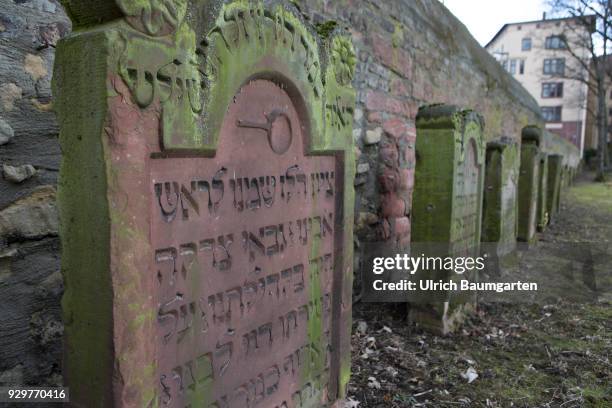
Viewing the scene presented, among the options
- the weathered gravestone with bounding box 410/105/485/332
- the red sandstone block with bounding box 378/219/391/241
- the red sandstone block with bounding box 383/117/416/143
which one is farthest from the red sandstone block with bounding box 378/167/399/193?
the weathered gravestone with bounding box 410/105/485/332

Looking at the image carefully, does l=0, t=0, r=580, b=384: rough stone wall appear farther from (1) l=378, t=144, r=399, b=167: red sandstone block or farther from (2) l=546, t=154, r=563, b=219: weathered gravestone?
(2) l=546, t=154, r=563, b=219: weathered gravestone

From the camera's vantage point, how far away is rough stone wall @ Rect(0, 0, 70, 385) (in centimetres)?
164

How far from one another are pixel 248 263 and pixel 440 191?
213 centimetres

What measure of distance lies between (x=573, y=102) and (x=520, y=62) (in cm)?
623

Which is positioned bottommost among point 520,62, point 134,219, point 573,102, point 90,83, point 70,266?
point 70,266

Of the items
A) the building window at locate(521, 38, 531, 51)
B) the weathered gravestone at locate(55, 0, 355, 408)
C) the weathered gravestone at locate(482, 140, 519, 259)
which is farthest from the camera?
the building window at locate(521, 38, 531, 51)

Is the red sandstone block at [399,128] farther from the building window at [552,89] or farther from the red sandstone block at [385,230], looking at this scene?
the building window at [552,89]

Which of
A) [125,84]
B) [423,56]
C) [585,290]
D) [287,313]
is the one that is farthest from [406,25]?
[125,84]

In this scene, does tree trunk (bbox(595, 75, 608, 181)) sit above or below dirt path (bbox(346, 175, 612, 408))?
above

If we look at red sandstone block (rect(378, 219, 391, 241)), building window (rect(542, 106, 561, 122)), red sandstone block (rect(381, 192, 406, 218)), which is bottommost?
red sandstone block (rect(378, 219, 391, 241))

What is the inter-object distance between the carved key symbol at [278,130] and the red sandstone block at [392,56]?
Result: 7.91ft

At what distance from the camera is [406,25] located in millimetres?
4316

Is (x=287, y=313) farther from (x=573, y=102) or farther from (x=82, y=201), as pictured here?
(x=573, y=102)

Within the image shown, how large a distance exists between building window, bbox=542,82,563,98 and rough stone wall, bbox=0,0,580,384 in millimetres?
33553
